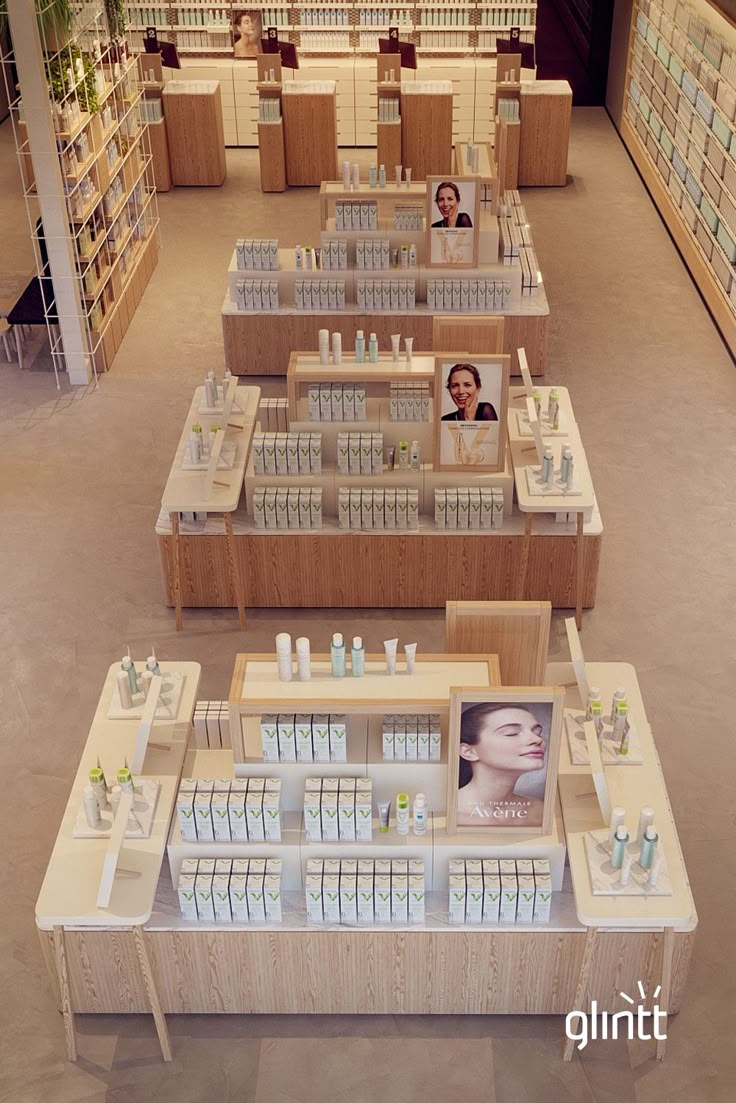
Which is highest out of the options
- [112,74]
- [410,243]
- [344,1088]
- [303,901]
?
[112,74]

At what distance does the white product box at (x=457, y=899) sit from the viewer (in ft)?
16.5

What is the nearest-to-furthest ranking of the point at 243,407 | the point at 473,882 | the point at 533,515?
the point at 473,882 < the point at 533,515 < the point at 243,407

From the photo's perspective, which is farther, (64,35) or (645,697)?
(64,35)

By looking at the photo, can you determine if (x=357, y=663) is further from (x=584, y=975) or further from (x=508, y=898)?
(x=584, y=975)

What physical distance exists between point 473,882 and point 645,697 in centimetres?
250

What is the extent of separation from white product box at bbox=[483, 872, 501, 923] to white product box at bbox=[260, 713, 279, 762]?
1012mm

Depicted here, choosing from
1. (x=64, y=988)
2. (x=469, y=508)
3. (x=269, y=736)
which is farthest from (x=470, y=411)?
(x=64, y=988)

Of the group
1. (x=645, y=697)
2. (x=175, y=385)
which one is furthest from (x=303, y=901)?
(x=175, y=385)

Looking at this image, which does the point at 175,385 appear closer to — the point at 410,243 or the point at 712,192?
the point at 410,243

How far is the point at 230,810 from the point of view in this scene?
514 centimetres

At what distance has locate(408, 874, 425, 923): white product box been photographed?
199 inches

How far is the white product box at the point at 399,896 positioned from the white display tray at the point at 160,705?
145 cm

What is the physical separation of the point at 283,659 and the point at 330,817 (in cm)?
69

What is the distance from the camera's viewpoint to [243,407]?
336 inches
